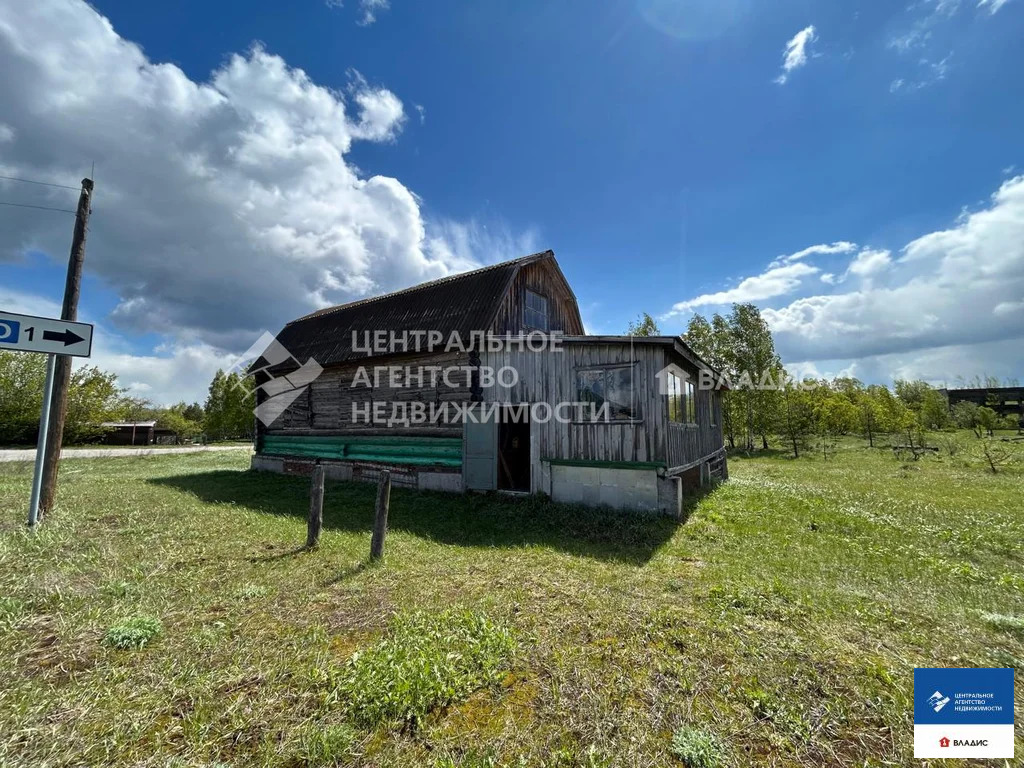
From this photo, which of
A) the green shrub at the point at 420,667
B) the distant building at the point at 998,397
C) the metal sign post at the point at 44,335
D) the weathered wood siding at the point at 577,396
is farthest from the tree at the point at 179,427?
the distant building at the point at 998,397

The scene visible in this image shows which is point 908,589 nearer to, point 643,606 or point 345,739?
point 643,606

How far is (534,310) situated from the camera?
15391 mm

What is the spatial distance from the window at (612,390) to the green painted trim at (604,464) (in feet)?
3.57

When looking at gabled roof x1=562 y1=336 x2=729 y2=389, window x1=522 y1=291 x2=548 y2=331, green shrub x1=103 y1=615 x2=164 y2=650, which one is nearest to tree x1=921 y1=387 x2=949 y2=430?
window x1=522 y1=291 x2=548 y2=331

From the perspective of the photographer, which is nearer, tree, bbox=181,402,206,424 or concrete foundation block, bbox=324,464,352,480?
concrete foundation block, bbox=324,464,352,480

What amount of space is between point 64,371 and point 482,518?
8814mm

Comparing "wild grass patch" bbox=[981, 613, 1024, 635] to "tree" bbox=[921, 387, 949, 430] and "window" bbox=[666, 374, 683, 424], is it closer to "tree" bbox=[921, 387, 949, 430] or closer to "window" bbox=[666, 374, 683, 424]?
"window" bbox=[666, 374, 683, 424]

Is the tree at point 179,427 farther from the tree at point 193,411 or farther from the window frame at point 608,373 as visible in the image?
the window frame at point 608,373

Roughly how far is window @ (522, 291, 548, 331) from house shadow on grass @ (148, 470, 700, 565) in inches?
260

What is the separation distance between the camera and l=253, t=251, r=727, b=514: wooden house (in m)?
10.0

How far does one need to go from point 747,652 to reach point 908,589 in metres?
3.75

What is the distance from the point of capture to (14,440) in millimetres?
29250

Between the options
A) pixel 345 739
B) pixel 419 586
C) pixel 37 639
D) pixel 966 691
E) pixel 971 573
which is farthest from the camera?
pixel 971 573

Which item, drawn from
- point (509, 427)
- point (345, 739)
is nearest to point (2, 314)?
point (345, 739)
